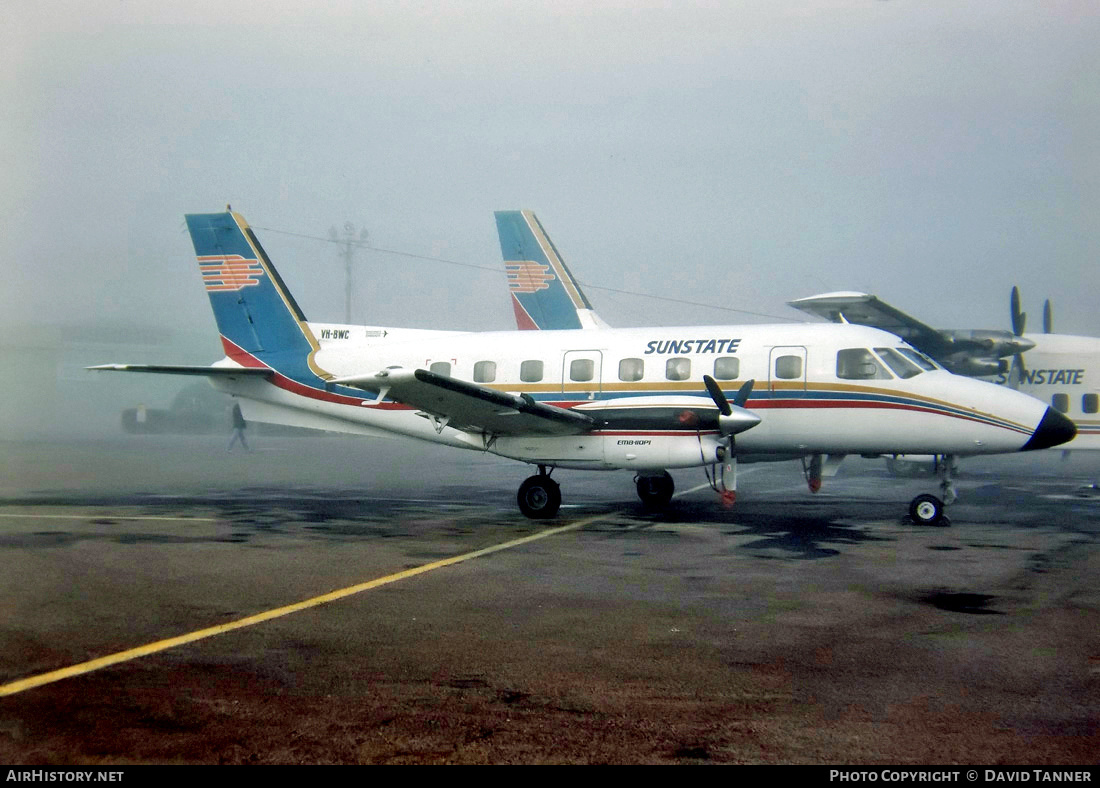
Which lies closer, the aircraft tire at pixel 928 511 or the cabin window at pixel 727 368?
the aircraft tire at pixel 928 511

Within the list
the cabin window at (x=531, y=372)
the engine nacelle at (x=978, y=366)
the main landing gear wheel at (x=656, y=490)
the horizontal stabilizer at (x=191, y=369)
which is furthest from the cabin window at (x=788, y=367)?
the engine nacelle at (x=978, y=366)

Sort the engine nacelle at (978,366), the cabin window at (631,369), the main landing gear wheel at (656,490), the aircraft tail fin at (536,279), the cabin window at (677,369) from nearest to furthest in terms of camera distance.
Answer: the cabin window at (677,369) → the cabin window at (631,369) → the main landing gear wheel at (656,490) → the engine nacelle at (978,366) → the aircraft tail fin at (536,279)

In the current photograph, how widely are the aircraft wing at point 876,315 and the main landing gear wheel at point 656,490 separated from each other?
25.6 feet

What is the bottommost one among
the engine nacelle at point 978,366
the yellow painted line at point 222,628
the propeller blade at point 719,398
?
the yellow painted line at point 222,628

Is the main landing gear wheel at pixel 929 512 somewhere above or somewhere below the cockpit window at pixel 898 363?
below

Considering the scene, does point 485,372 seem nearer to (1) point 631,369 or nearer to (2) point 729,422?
(1) point 631,369

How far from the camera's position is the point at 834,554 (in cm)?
1169

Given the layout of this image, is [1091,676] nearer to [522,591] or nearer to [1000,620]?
[1000,620]

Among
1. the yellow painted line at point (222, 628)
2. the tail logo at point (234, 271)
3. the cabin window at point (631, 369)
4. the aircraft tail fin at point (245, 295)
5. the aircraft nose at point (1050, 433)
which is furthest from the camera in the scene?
the tail logo at point (234, 271)

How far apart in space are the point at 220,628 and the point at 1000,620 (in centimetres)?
679

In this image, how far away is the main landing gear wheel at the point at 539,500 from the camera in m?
15.4

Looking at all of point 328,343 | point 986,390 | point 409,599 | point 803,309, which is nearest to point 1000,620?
point 409,599

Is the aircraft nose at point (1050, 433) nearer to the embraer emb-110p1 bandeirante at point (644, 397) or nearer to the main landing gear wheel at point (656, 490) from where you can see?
the embraer emb-110p1 bandeirante at point (644, 397)

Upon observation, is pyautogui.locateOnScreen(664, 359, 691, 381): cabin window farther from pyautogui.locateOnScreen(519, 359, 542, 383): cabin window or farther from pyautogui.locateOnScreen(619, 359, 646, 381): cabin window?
pyautogui.locateOnScreen(519, 359, 542, 383): cabin window
